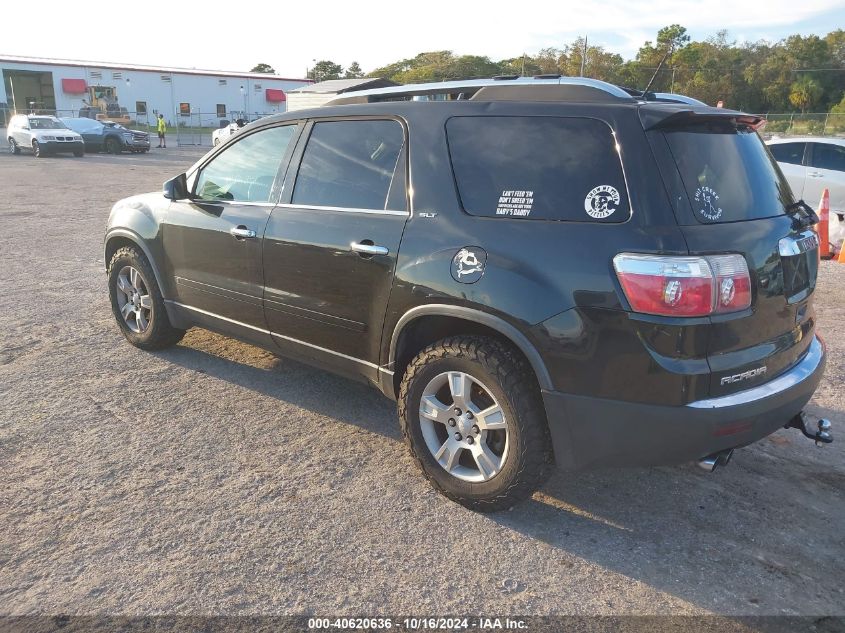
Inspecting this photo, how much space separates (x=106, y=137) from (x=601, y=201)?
103ft

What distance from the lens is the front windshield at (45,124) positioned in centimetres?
2698

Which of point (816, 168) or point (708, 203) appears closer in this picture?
point (708, 203)

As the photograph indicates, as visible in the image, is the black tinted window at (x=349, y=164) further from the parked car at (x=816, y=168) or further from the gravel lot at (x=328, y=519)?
the parked car at (x=816, y=168)

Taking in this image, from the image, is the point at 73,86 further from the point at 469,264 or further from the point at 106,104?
the point at 469,264

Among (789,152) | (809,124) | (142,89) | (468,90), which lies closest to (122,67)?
(142,89)

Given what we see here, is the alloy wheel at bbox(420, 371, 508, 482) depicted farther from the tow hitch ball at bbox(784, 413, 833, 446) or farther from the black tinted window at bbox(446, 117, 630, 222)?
the tow hitch ball at bbox(784, 413, 833, 446)

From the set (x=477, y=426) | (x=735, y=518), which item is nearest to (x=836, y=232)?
(x=735, y=518)

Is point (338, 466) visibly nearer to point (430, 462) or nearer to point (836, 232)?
point (430, 462)

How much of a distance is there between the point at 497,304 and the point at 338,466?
1.34 m

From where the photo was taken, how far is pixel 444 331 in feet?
11.0

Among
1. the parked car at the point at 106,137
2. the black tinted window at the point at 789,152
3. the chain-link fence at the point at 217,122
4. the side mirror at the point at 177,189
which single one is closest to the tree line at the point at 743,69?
the chain-link fence at the point at 217,122

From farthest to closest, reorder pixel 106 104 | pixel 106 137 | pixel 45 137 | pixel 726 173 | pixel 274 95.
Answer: pixel 274 95
pixel 106 104
pixel 106 137
pixel 45 137
pixel 726 173

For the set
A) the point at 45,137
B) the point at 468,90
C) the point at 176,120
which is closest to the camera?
the point at 468,90

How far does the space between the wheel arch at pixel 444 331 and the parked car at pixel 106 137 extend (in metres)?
30.2
